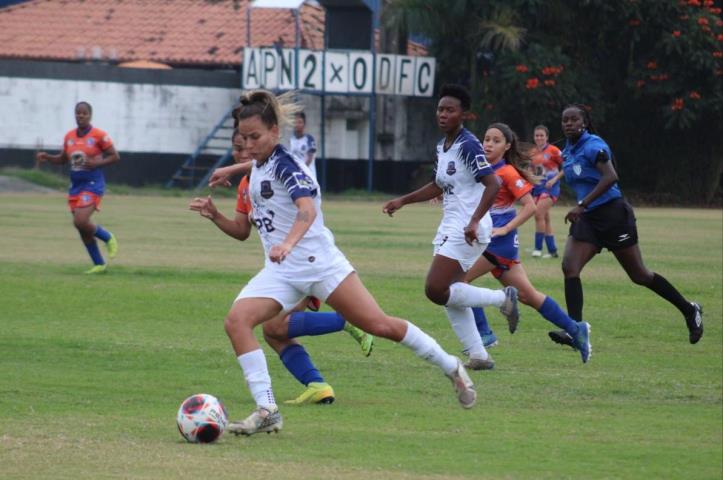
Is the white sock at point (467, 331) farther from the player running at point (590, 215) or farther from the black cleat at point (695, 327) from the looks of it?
the black cleat at point (695, 327)

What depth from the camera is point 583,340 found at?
37.7 ft

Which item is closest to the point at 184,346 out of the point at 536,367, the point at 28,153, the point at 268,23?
the point at 536,367

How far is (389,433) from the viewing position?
8398mm

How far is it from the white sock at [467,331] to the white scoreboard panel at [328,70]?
3402cm

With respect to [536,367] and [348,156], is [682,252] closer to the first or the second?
[536,367]

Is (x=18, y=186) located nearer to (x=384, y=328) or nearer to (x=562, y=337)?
(x=562, y=337)

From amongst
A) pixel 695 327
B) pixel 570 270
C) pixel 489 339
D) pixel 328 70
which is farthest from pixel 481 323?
pixel 328 70

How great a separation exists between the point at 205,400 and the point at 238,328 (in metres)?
0.44

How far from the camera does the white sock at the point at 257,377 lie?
8.18m

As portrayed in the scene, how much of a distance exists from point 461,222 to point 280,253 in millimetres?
3388

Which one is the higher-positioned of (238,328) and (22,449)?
(238,328)

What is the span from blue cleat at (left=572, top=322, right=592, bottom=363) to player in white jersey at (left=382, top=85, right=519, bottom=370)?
65 centimetres

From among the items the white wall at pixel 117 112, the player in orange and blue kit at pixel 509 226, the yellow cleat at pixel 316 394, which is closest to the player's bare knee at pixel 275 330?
the yellow cleat at pixel 316 394

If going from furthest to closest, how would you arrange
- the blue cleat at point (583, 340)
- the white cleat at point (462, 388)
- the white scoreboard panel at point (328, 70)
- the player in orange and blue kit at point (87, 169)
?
the white scoreboard panel at point (328, 70), the player in orange and blue kit at point (87, 169), the blue cleat at point (583, 340), the white cleat at point (462, 388)
